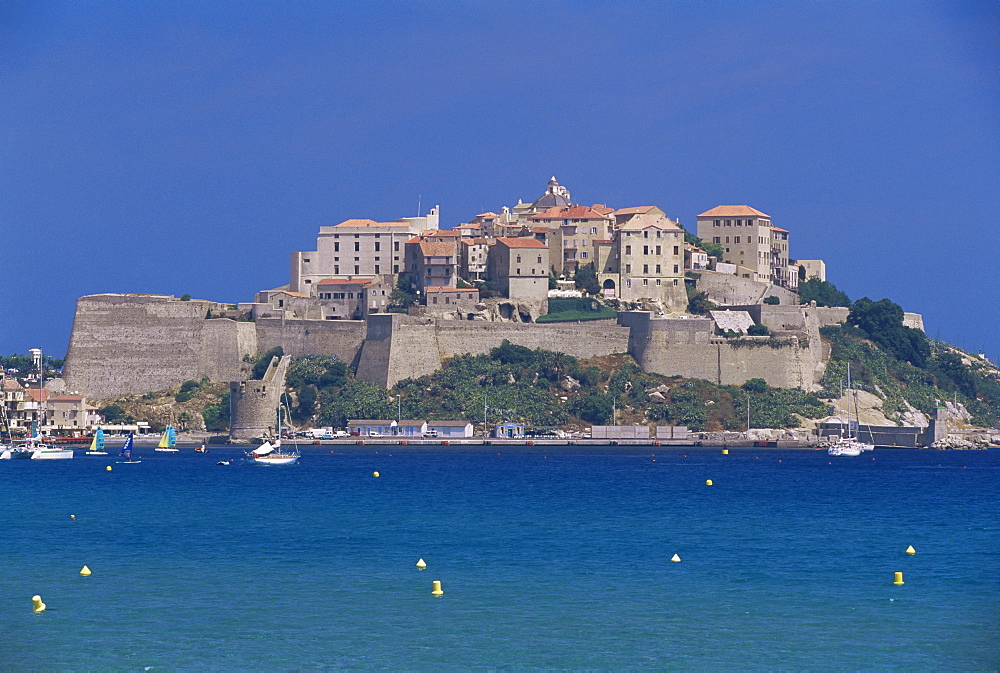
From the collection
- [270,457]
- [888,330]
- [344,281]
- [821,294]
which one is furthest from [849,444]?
[344,281]

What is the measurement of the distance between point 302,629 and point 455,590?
3.37 m

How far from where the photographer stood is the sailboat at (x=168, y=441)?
57062mm

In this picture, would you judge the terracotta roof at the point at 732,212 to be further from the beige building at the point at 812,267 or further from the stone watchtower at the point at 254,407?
the stone watchtower at the point at 254,407

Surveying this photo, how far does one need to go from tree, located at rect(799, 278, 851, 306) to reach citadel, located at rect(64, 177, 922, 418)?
1406mm

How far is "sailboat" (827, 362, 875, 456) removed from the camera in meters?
55.8

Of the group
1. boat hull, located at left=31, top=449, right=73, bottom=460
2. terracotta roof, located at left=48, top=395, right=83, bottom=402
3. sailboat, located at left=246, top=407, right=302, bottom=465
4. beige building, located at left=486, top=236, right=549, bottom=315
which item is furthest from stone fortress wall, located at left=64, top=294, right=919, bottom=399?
sailboat, located at left=246, top=407, right=302, bottom=465

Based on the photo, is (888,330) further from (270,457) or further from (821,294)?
(270,457)

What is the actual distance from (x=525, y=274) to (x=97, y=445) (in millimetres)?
17923

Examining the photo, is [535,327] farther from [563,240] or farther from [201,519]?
[201,519]

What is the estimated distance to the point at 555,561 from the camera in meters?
24.3

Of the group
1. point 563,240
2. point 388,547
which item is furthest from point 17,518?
point 563,240

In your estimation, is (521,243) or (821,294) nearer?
(521,243)

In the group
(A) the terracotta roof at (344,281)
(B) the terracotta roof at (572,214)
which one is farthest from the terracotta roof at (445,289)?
(B) the terracotta roof at (572,214)

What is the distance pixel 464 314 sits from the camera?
60438 millimetres
